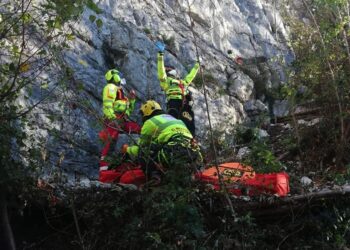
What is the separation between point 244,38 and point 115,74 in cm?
787

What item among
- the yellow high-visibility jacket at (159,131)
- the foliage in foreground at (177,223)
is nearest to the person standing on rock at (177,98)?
the yellow high-visibility jacket at (159,131)

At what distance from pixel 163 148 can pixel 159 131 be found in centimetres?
38

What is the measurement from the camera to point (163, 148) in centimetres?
534

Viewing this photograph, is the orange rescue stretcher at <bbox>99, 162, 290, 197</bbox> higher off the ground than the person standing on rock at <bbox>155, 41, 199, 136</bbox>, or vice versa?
the person standing on rock at <bbox>155, 41, 199, 136</bbox>

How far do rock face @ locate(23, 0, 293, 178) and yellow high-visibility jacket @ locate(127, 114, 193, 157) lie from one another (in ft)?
8.48

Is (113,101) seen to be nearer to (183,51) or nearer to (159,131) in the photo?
(159,131)

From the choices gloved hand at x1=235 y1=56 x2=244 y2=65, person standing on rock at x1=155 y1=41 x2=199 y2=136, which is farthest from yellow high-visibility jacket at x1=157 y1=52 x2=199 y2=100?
gloved hand at x1=235 y1=56 x2=244 y2=65

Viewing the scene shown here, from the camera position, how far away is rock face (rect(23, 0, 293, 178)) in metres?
10.7

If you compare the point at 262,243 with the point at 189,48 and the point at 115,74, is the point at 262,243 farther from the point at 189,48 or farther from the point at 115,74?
the point at 189,48

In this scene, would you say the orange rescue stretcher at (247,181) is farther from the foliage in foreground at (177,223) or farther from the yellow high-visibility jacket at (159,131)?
the yellow high-visibility jacket at (159,131)

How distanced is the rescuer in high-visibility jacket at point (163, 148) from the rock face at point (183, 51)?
2674mm

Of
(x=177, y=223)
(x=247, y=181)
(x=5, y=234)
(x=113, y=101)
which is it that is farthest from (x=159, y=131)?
(x=113, y=101)

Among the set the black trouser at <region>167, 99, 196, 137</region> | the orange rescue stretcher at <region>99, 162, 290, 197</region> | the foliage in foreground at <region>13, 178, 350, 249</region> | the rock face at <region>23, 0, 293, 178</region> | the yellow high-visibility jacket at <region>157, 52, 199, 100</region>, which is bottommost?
the foliage in foreground at <region>13, 178, 350, 249</region>

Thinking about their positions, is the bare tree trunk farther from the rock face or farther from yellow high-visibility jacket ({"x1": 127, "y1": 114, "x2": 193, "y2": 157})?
the rock face
